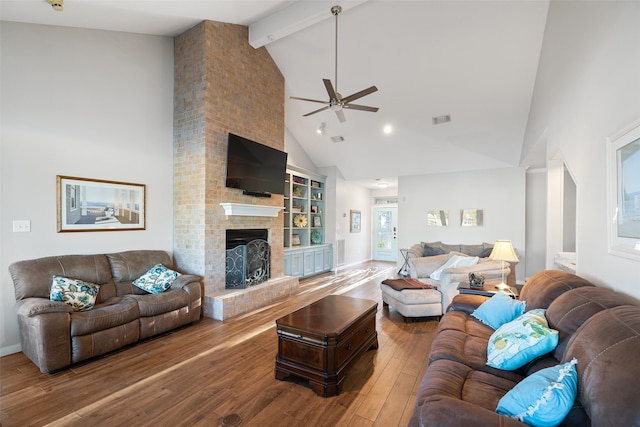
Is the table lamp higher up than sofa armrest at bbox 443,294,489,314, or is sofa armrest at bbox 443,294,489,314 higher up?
the table lamp

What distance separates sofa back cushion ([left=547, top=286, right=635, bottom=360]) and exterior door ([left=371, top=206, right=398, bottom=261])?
326 inches

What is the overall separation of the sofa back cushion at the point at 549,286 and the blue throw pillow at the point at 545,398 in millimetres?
923

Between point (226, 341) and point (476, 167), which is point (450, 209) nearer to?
point (476, 167)

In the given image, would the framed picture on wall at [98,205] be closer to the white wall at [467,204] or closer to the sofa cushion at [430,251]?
the sofa cushion at [430,251]

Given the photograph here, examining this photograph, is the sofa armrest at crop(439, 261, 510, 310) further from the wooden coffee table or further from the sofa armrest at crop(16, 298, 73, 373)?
the sofa armrest at crop(16, 298, 73, 373)

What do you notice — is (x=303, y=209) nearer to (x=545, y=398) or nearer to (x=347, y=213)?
(x=347, y=213)

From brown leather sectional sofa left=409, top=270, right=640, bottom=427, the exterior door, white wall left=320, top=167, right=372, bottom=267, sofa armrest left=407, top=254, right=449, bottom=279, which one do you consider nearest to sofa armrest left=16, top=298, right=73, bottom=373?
brown leather sectional sofa left=409, top=270, right=640, bottom=427

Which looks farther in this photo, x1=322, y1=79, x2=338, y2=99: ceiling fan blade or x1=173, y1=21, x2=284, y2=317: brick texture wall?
x1=173, y1=21, x2=284, y2=317: brick texture wall

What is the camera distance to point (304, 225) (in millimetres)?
7344

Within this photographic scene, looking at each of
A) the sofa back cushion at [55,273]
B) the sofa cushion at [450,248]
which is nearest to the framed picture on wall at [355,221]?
the sofa cushion at [450,248]

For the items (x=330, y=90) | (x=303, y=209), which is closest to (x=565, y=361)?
(x=330, y=90)

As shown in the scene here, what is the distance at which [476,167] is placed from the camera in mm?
6762

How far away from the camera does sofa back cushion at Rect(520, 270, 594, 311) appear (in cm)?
206

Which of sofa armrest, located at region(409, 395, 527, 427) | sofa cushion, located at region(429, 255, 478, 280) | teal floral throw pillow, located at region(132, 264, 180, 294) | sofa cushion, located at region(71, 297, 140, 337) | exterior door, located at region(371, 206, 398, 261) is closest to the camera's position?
sofa armrest, located at region(409, 395, 527, 427)
